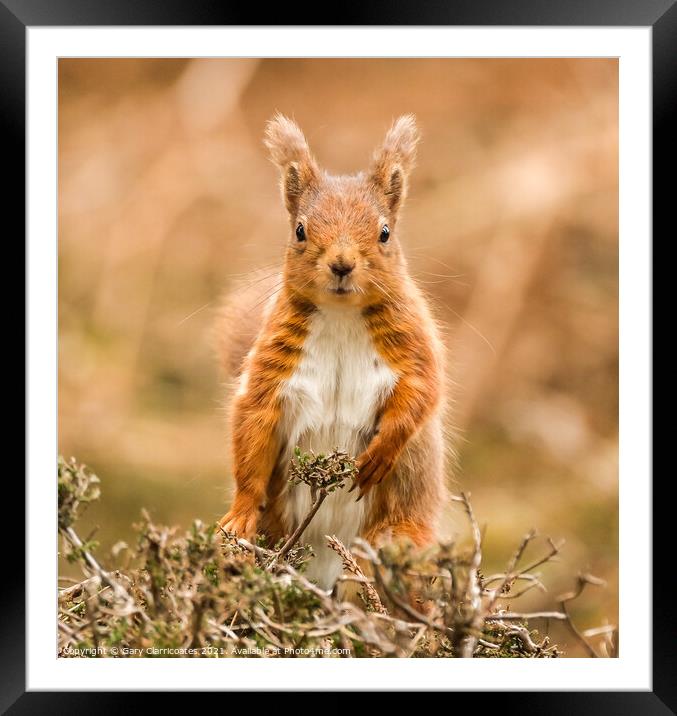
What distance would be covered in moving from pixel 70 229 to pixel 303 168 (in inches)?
28.5

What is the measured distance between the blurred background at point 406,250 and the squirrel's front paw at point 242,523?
0.29 m

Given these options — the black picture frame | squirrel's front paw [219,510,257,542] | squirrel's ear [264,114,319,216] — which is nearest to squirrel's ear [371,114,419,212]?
squirrel's ear [264,114,319,216]

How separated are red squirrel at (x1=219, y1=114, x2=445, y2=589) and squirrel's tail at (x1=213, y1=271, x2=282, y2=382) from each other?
252 millimetres

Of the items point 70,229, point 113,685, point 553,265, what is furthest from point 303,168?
point 113,685

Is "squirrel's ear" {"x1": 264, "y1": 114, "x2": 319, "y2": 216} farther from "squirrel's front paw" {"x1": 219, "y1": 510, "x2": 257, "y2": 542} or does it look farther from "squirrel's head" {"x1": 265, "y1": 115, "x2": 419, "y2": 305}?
"squirrel's front paw" {"x1": 219, "y1": 510, "x2": 257, "y2": 542}

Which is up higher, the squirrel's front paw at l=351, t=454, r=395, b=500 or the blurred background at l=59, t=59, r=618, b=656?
the blurred background at l=59, t=59, r=618, b=656

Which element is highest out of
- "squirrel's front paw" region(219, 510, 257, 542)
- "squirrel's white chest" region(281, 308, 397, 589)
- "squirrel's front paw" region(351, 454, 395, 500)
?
"squirrel's white chest" region(281, 308, 397, 589)

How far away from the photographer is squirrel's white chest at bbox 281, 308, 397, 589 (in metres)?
3.01

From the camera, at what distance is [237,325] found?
138 inches

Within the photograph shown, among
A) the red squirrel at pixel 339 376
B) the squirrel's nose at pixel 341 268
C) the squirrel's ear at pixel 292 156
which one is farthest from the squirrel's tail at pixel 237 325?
the squirrel's nose at pixel 341 268

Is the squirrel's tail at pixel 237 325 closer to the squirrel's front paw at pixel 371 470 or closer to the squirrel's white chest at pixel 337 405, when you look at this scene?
the squirrel's white chest at pixel 337 405
